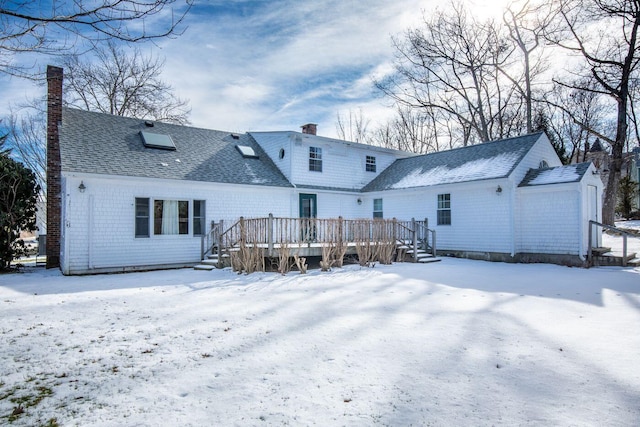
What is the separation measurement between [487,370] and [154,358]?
336 cm

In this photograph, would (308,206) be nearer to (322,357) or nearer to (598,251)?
(598,251)

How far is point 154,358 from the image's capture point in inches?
156

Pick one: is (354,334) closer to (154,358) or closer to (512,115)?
(154,358)

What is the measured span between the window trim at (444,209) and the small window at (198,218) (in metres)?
9.21

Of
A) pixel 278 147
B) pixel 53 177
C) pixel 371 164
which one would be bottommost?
pixel 53 177

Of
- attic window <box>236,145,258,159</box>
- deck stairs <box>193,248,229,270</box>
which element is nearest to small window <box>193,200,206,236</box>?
deck stairs <box>193,248,229,270</box>

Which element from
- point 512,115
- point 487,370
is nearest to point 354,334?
point 487,370

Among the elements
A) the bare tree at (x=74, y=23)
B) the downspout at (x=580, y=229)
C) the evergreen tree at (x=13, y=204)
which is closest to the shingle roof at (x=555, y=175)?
the downspout at (x=580, y=229)

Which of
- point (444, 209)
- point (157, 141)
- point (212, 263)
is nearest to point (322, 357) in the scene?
point (212, 263)

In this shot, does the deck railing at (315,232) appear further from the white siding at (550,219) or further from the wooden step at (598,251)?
the wooden step at (598,251)

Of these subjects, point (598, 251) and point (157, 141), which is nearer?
point (598, 251)

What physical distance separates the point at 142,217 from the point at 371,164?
11.3 meters

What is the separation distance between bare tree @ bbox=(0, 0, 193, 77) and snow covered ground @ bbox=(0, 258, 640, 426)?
3.60 m

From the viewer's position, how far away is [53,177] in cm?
1287
